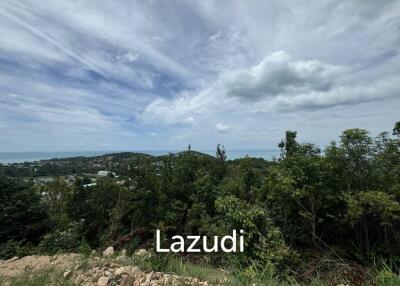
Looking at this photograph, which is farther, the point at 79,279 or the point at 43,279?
the point at 43,279

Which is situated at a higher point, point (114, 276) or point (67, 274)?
point (114, 276)

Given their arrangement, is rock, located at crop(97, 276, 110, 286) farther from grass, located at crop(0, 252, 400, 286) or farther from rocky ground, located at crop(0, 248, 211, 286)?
grass, located at crop(0, 252, 400, 286)

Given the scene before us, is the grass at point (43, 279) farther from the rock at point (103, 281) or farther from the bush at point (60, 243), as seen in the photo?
the bush at point (60, 243)

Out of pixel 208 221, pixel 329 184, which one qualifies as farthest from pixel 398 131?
pixel 208 221

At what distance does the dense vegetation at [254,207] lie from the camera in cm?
824

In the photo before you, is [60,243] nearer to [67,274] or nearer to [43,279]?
[43,279]

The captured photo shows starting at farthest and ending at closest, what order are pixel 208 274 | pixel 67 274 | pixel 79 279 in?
pixel 67 274 < pixel 79 279 < pixel 208 274

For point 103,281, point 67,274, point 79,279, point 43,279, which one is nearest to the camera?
point 103,281

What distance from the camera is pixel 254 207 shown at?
8.27 meters

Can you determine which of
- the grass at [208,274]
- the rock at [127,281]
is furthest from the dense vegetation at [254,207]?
the rock at [127,281]

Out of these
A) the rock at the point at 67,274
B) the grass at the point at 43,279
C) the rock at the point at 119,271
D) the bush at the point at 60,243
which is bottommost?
the bush at the point at 60,243

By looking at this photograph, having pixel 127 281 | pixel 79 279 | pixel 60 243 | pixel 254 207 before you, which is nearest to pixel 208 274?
pixel 127 281

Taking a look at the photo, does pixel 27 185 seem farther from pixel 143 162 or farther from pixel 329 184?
pixel 329 184

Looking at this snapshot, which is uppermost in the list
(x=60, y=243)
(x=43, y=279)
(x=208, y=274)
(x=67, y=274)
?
(x=208, y=274)
